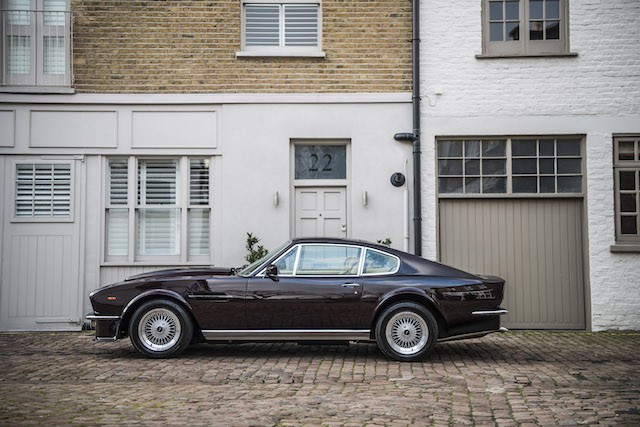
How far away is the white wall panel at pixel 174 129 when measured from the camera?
1241 cm

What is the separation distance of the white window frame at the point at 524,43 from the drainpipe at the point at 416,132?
103 cm

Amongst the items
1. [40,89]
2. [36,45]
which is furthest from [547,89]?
[36,45]

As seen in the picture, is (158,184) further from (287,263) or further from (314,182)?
(287,263)

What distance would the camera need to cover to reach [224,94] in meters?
12.4

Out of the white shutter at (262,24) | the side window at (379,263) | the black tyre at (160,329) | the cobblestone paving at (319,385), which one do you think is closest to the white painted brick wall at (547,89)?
the white shutter at (262,24)

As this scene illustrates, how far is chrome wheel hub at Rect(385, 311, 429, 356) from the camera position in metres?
8.84

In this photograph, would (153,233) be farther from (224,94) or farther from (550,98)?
(550,98)

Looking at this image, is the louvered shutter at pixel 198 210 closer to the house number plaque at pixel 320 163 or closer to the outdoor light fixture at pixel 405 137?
the house number plaque at pixel 320 163

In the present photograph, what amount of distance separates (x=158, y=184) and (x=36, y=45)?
118 inches

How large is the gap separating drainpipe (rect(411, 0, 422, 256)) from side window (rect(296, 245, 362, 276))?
3.19 m

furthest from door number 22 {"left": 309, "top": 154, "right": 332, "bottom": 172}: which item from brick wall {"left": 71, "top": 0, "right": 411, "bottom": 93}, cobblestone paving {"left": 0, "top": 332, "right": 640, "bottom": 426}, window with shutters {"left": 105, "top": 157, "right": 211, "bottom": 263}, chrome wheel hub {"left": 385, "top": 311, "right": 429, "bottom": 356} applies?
chrome wheel hub {"left": 385, "top": 311, "right": 429, "bottom": 356}

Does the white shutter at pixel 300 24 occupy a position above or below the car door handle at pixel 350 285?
above

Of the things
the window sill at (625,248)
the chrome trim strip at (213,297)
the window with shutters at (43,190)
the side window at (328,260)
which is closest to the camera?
the chrome trim strip at (213,297)

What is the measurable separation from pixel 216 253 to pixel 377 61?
408cm
